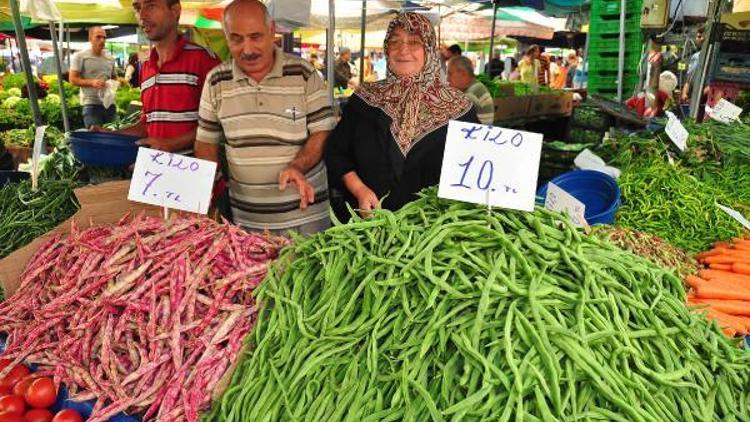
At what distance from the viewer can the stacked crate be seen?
6.85m

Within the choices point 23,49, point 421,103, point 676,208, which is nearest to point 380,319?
point 421,103

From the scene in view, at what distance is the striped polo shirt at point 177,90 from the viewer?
306 cm

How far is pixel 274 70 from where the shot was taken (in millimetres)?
2764

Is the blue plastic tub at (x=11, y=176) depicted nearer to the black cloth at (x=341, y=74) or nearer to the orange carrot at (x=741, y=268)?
the orange carrot at (x=741, y=268)

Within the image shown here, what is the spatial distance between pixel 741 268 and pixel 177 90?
3032mm

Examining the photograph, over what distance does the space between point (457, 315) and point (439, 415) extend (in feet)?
0.87

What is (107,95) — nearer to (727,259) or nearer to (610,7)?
(610,7)

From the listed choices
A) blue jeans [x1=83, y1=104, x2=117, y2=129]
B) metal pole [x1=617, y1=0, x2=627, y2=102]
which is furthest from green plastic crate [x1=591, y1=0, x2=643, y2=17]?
blue jeans [x1=83, y1=104, x2=117, y2=129]

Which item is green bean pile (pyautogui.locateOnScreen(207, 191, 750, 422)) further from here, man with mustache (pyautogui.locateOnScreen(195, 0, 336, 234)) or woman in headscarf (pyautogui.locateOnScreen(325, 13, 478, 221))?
man with mustache (pyautogui.locateOnScreen(195, 0, 336, 234))

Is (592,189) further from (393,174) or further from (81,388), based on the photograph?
(81,388)

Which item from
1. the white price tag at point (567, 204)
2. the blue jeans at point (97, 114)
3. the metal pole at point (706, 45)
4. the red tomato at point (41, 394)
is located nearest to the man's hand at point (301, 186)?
the white price tag at point (567, 204)

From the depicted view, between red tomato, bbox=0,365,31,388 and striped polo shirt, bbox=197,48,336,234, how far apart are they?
1.32 metres

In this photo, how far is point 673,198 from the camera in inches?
127

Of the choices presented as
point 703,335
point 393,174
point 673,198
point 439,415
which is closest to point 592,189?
point 673,198
